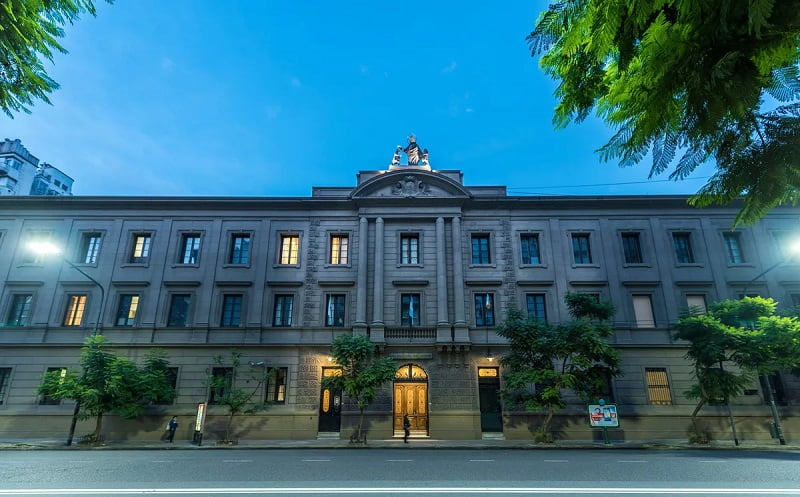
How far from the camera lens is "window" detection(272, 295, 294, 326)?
25.9 meters

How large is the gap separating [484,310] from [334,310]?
9.71 m

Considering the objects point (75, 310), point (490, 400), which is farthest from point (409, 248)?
point (75, 310)

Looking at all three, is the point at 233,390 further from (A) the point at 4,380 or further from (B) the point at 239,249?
(A) the point at 4,380

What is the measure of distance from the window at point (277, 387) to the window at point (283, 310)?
2.93m

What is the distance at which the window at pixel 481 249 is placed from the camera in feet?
89.7

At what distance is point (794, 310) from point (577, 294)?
12.1 m

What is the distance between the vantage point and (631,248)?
2731cm

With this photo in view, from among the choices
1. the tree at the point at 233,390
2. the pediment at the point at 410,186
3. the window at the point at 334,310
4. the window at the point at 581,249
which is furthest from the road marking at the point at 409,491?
the pediment at the point at 410,186

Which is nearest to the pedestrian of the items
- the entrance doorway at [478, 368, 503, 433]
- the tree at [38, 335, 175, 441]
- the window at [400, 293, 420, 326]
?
the tree at [38, 335, 175, 441]

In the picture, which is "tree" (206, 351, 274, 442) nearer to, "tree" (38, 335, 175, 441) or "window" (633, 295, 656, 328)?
"tree" (38, 335, 175, 441)

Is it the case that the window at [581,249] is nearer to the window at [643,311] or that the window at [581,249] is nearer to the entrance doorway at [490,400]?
the window at [643,311]

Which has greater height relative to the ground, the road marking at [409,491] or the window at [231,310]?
the window at [231,310]

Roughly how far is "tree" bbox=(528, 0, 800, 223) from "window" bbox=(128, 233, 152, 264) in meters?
29.9

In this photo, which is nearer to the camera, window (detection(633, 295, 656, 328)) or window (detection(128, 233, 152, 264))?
window (detection(633, 295, 656, 328))
